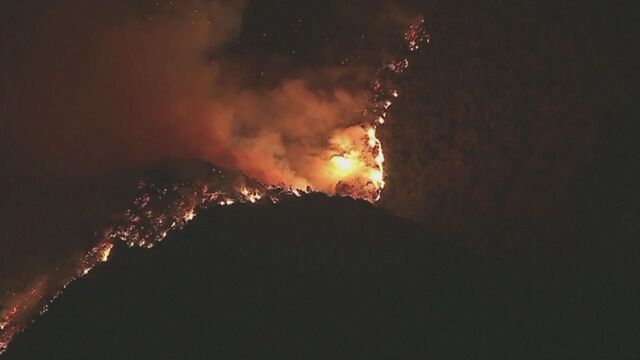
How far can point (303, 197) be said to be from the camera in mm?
5691

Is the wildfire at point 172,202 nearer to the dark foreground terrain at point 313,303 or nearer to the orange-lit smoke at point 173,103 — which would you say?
the orange-lit smoke at point 173,103

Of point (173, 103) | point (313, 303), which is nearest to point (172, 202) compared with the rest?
point (173, 103)

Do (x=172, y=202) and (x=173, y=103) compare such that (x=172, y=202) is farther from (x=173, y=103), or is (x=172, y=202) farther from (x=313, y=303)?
(x=313, y=303)

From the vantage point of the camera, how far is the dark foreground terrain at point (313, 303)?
13.4 ft

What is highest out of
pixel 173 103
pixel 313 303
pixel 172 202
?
pixel 173 103

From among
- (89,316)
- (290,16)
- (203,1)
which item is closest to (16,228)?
(89,316)

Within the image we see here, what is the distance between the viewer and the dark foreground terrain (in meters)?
4.07

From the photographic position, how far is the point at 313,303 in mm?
4336

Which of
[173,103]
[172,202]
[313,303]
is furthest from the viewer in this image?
[173,103]

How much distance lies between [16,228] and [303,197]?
296 cm

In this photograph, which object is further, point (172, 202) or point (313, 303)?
point (172, 202)

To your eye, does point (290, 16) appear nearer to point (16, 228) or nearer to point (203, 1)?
point (203, 1)

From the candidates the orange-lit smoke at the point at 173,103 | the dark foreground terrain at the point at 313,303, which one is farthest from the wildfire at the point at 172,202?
the dark foreground terrain at the point at 313,303

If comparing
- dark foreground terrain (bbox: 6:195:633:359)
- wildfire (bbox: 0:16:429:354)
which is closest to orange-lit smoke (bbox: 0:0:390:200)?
wildfire (bbox: 0:16:429:354)
